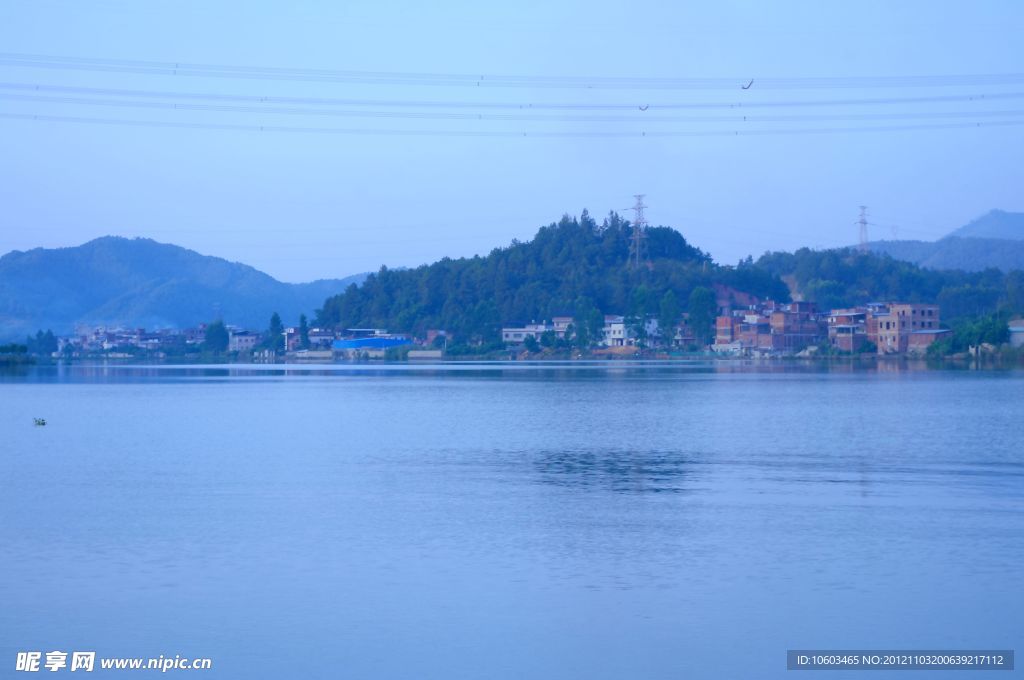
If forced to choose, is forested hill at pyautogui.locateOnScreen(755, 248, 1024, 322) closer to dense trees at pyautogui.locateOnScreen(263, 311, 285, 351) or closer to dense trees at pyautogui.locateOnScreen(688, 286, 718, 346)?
dense trees at pyautogui.locateOnScreen(688, 286, 718, 346)

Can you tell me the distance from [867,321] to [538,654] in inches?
2694

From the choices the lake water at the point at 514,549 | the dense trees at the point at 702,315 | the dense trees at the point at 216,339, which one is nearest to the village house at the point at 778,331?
the dense trees at the point at 702,315

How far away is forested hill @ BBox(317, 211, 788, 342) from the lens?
9888 centimetres

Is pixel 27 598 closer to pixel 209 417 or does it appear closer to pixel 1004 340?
pixel 209 417

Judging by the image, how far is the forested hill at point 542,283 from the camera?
98.9 m

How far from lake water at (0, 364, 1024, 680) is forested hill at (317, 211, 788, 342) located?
2921 inches

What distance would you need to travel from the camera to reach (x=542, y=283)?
104938 mm

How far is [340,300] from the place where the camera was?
11581 cm

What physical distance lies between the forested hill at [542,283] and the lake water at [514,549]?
74.2 metres

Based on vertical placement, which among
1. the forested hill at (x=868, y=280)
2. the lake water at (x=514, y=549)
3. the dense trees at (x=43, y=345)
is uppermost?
the forested hill at (x=868, y=280)

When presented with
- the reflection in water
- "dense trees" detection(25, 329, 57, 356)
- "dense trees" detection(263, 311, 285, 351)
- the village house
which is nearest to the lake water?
the reflection in water

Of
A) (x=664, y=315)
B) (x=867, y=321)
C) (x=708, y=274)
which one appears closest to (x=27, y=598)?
(x=867, y=321)

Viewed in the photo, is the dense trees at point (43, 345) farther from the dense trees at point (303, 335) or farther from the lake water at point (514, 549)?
the lake water at point (514, 549)

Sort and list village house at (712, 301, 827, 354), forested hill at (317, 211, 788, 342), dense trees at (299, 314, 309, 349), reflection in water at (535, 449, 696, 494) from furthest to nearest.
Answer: dense trees at (299, 314, 309, 349)
forested hill at (317, 211, 788, 342)
village house at (712, 301, 827, 354)
reflection in water at (535, 449, 696, 494)
